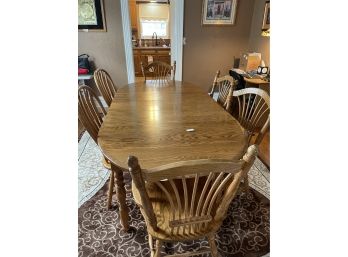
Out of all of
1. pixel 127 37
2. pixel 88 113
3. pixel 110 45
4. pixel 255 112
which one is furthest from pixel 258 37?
pixel 88 113

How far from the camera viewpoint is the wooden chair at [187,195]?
2.26 ft

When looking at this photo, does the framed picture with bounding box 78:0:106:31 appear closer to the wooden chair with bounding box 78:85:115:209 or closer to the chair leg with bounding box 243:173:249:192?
the wooden chair with bounding box 78:85:115:209

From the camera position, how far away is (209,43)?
356 cm

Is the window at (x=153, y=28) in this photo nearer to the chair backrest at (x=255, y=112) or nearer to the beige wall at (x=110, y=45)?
the beige wall at (x=110, y=45)

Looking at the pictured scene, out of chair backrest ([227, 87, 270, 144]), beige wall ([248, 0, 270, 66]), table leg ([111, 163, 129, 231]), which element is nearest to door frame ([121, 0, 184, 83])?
beige wall ([248, 0, 270, 66])

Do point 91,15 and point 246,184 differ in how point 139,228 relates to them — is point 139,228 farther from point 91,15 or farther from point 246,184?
point 91,15

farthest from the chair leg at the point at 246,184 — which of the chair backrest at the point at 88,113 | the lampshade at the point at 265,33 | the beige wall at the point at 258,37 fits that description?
the lampshade at the point at 265,33

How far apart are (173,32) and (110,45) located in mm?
1087

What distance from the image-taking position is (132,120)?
1.36 metres

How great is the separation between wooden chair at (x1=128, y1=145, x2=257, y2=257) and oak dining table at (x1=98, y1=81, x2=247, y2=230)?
0.15 metres

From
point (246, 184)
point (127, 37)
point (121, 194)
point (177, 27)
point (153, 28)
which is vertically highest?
point (153, 28)

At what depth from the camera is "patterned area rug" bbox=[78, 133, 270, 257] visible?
4.34 feet

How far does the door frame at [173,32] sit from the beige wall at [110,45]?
71mm
